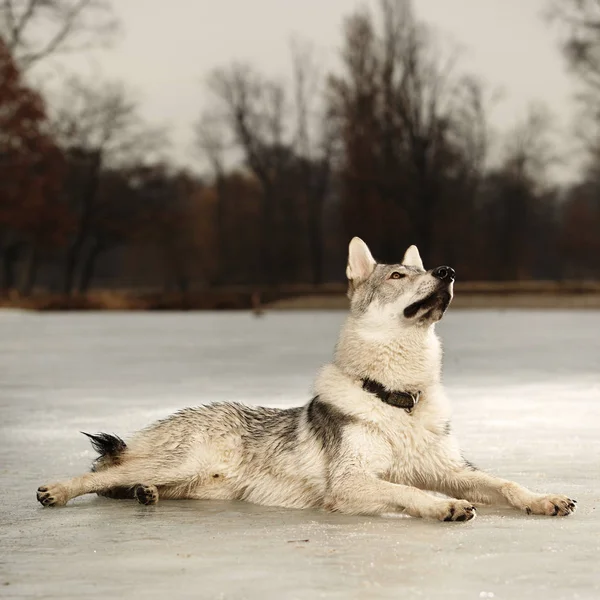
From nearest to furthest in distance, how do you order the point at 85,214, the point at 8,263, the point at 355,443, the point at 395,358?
1. the point at 355,443
2. the point at 395,358
3. the point at 8,263
4. the point at 85,214

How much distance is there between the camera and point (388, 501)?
6.61m

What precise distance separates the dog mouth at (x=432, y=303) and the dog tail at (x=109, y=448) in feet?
6.66

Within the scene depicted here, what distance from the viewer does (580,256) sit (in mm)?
65625

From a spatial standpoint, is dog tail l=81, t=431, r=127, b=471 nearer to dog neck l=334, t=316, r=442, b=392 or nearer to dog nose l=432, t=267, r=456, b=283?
dog neck l=334, t=316, r=442, b=392

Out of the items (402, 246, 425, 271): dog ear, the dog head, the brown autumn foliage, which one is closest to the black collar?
the dog head

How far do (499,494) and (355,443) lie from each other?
91 centimetres

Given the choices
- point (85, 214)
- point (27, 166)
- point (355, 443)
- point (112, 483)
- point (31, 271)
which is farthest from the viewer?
point (85, 214)

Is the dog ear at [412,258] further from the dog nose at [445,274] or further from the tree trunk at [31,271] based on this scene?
the tree trunk at [31,271]

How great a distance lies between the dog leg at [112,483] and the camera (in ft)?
24.0

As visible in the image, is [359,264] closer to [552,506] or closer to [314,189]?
[552,506]

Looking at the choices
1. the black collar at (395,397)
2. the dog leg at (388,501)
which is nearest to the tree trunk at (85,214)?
the black collar at (395,397)

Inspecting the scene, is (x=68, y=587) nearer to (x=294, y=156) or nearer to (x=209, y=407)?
(x=209, y=407)

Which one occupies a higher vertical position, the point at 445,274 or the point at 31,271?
the point at 445,274

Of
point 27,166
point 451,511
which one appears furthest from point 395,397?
point 27,166
